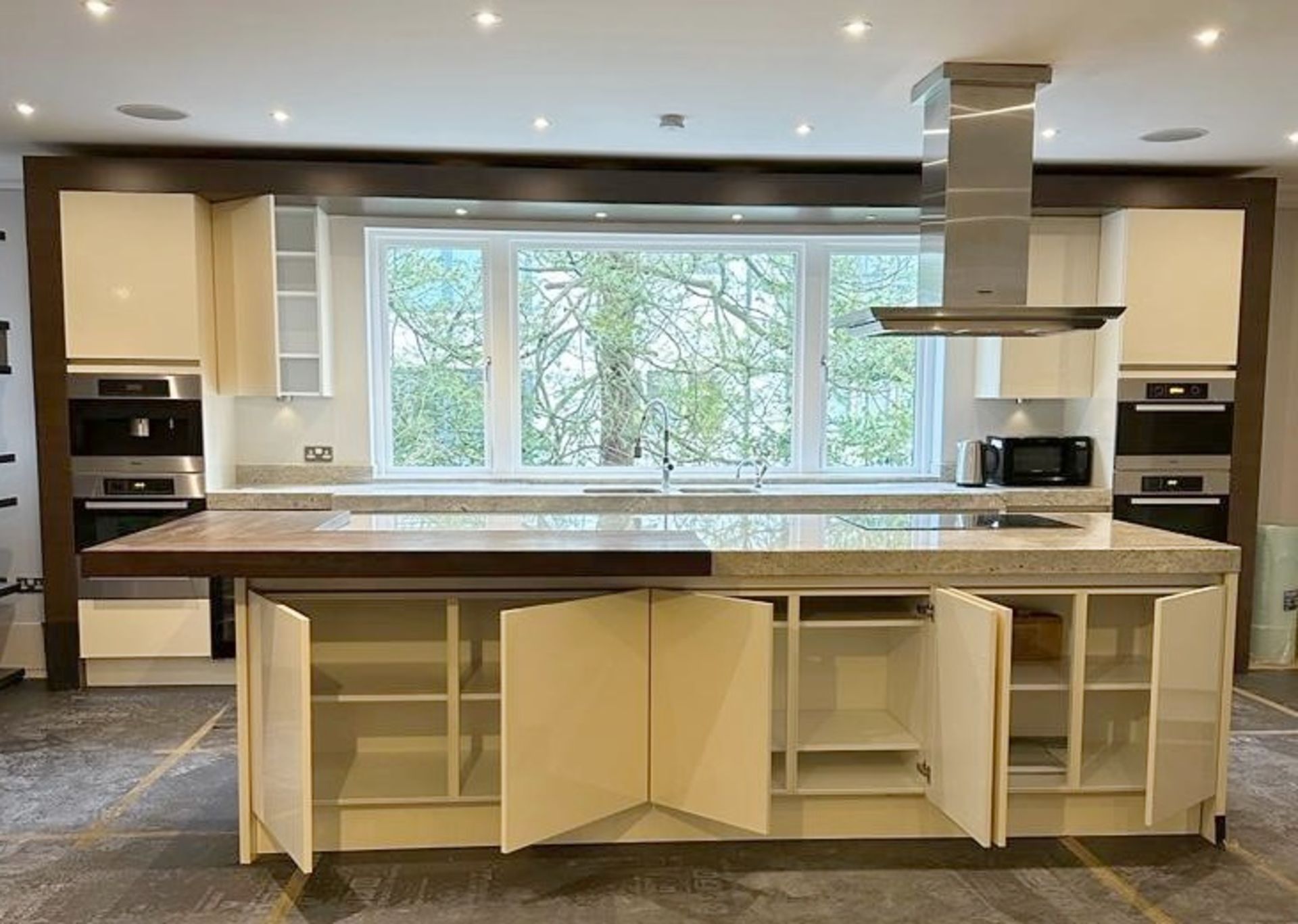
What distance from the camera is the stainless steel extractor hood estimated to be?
129 inches

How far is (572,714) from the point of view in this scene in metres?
2.62

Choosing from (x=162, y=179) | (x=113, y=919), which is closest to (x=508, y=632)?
(x=113, y=919)

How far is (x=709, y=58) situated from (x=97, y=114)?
259 cm

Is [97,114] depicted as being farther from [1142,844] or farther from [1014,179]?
[1142,844]

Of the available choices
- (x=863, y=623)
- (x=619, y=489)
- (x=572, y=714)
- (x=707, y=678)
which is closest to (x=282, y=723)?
(x=572, y=714)

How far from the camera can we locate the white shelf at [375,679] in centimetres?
288

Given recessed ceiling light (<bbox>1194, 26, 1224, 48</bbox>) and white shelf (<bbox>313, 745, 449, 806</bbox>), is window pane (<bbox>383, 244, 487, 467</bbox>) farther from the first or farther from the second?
recessed ceiling light (<bbox>1194, 26, 1224, 48</bbox>)

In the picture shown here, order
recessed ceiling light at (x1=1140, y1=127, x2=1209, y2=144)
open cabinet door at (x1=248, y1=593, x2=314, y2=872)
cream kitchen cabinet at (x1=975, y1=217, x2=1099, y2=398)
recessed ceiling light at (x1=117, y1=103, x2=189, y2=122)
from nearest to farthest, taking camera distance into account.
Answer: open cabinet door at (x1=248, y1=593, x2=314, y2=872) → recessed ceiling light at (x1=117, y1=103, x2=189, y2=122) → recessed ceiling light at (x1=1140, y1=127, x2=1209, y2=144) → cream kitchen cabinet at (x1=975, y1=217, x2=1099, y2=398)

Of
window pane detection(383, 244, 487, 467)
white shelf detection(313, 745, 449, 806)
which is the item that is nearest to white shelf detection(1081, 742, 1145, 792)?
white shelf detection(313, 745, 449, 806)

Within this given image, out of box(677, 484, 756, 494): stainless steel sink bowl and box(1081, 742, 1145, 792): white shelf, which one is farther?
box(677, 484, 756, 494): stainless steel sink bowl

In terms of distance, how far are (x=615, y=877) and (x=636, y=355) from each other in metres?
3.26

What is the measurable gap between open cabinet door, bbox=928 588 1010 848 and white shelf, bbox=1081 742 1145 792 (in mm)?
547

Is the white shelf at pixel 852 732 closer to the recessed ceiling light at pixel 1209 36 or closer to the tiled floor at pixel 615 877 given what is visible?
the tiled floor at pixel 615 877

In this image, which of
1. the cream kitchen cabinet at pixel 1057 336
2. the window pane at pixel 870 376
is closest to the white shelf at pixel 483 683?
the window pane at pixel 870 376
